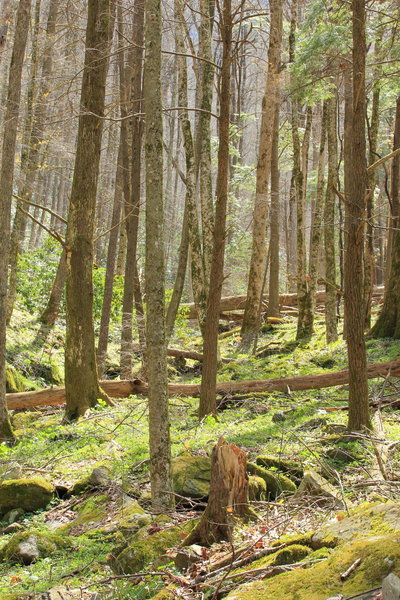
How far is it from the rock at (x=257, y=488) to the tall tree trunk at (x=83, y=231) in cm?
511

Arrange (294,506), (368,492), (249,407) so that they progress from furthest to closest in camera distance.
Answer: (249,407), (368,492), (294,506)

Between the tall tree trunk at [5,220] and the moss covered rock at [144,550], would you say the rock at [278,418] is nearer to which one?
the tall tree trunk at [5,220]

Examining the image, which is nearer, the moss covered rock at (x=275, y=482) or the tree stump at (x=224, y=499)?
the tree stump at (x=224, y=499)

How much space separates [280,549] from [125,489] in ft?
9.70

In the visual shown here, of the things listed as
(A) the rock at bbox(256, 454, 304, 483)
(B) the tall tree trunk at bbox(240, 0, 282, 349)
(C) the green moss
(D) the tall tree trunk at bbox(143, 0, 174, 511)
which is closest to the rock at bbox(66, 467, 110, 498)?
(D) the tall tree trunk at bbox(143, 0, 174, 511)

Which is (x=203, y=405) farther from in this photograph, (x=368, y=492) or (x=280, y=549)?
(x=280, y=549)

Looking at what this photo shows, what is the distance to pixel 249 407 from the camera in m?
10.0

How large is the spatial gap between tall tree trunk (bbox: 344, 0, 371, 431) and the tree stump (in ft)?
8.30

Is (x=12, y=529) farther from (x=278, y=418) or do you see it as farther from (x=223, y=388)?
(x=223, y=388)

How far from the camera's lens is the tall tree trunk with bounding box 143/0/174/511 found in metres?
5.60

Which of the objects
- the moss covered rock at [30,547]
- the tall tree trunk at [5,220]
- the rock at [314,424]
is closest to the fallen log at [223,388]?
the tall tree trunk at [5,220]

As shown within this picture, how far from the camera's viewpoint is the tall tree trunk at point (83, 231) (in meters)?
9.65

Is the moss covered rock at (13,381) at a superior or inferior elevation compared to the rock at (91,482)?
superior

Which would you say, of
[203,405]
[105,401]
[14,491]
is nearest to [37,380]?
[105,401]
